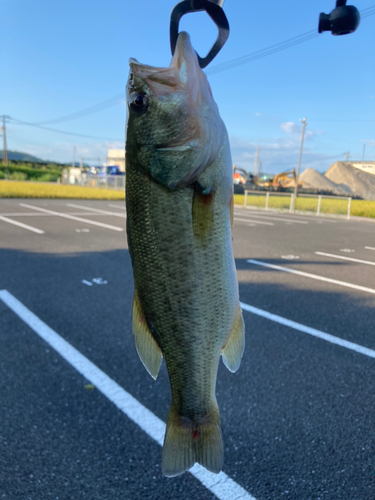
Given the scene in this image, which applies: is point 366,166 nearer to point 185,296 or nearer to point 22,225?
point 185,296

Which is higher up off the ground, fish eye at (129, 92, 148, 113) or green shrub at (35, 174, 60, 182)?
fish eye at (129, 92, 148, 113)

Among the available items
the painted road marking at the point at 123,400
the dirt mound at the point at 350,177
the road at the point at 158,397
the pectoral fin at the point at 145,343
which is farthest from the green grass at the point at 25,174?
the pectoral fin at the point at 145,343

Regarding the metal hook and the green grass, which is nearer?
the metal hook

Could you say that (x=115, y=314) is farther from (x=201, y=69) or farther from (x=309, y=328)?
(x=201, y=69)

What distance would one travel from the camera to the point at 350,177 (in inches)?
75.7

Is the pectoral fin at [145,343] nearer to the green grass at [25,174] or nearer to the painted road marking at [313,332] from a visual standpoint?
the painted road marking at [313,332]

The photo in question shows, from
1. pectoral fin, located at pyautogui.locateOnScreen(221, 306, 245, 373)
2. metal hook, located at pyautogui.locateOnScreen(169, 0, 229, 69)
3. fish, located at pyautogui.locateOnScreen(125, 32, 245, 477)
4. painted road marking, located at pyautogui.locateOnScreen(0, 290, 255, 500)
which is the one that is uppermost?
metal hook, located at pyautogui.locateOnScreen(169, 0, 229, 69)

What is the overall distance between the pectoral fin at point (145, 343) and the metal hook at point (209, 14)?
538 mm

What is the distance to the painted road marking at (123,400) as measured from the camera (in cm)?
231

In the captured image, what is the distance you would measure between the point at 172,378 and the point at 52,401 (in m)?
2.45

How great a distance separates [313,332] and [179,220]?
4.04m

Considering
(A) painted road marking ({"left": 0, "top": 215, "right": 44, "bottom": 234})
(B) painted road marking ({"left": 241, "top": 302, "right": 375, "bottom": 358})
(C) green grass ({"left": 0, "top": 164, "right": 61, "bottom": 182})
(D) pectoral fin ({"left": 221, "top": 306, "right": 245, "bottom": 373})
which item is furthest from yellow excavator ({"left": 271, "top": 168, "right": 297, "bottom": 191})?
(C) green grass ({"left": 0, "top": 164, "right": 61, "bottom": 182})

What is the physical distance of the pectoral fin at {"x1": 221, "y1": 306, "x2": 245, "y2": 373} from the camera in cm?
99

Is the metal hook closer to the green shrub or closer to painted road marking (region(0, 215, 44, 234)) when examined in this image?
painted road marking (region(0, 215, 44, 234))
